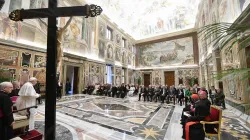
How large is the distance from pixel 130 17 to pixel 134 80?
34.0 feet

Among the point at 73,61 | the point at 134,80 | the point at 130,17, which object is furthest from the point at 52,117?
the point at 134,80

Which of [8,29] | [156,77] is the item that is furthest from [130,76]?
[8,29]

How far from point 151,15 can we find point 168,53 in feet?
21.1

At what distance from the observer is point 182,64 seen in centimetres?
1816

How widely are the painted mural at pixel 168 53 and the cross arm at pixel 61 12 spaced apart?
1890cm

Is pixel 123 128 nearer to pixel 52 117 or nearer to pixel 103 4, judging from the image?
pixel 52 117

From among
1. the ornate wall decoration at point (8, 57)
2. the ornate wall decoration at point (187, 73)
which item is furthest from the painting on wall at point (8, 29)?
the ornate wall decoration at point (187, 73)

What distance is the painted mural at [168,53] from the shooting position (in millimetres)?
17984

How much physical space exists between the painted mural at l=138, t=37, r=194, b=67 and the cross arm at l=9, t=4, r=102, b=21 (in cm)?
1890

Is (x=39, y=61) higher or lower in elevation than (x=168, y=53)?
lower

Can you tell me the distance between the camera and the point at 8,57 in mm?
6676

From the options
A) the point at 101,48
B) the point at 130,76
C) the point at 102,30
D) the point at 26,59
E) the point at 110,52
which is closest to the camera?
the point at 26,59

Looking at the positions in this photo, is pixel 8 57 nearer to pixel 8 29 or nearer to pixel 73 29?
pixel 8 29

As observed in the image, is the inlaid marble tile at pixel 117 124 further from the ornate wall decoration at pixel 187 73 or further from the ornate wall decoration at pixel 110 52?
the ornate wall decoration at pixel 187 73
